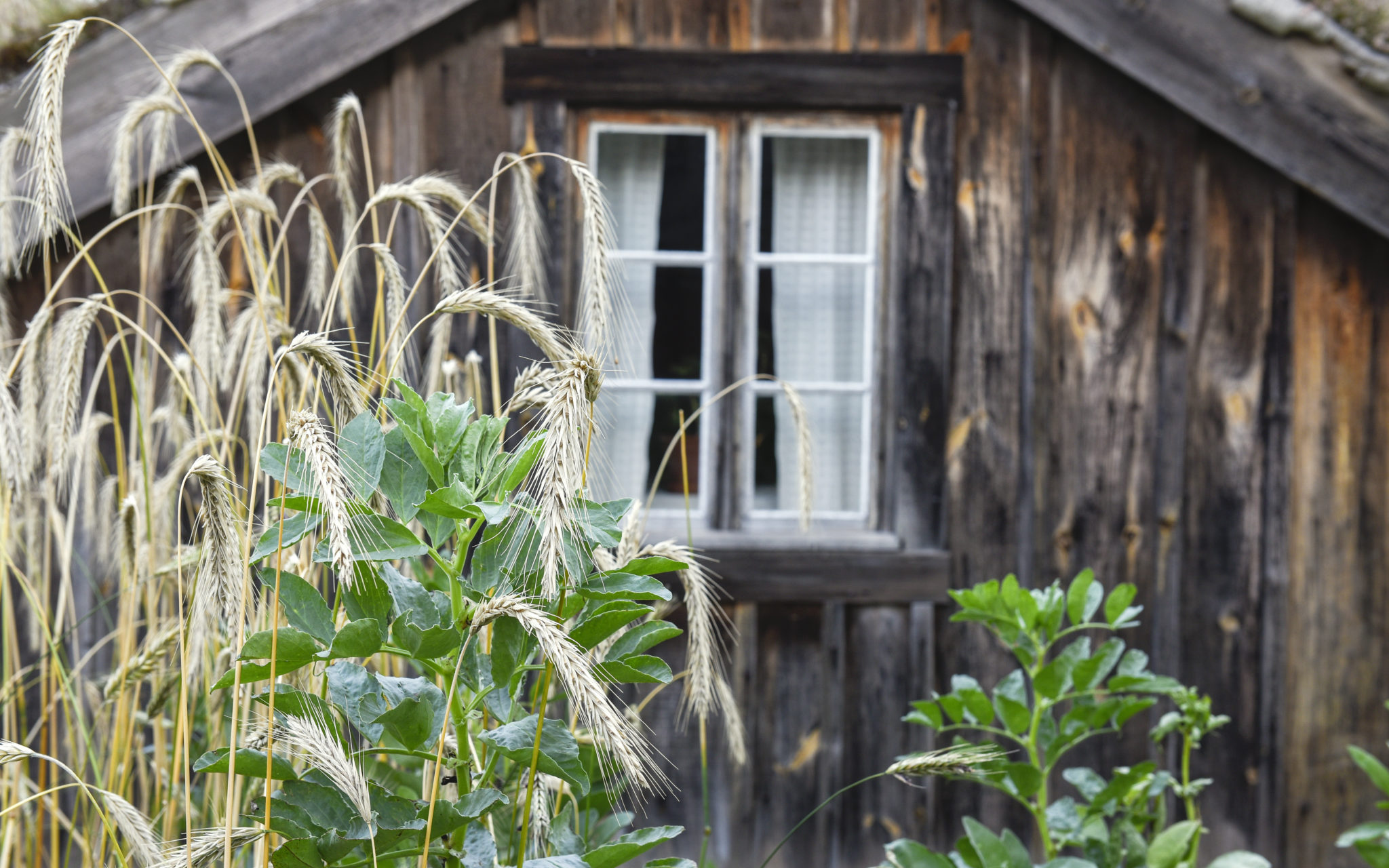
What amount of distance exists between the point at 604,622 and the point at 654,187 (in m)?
1.53

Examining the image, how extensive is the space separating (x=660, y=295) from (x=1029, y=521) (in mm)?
1081

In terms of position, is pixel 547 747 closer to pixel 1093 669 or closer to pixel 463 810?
pixel 463 810

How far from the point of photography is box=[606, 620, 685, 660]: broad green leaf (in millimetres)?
926

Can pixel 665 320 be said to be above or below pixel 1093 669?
above

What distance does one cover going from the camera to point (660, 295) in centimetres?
217

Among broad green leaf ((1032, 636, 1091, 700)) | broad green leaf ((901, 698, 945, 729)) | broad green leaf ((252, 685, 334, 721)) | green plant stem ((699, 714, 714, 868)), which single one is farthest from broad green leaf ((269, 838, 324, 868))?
broad green leaf ((1032, 636, 1091, 700))

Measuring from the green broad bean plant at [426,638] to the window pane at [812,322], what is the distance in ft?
4.31

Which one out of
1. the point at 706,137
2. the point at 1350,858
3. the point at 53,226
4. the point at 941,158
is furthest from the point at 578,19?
the point at 1350,858

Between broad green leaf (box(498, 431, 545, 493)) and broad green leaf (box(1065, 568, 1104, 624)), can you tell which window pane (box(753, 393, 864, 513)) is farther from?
broad green leaf (box(498, 431, 545, 493))

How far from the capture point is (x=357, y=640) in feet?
2.61

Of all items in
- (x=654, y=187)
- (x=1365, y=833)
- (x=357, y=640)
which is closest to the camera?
(x=357, y=640)

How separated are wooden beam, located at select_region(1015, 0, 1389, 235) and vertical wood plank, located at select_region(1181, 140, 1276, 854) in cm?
14

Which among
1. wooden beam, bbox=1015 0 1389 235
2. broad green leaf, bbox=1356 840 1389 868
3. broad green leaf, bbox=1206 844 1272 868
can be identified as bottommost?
broad green leaf, bbox=1356 840 1389 868

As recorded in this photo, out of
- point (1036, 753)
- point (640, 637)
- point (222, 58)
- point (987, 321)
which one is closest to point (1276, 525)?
point (987, 321)
